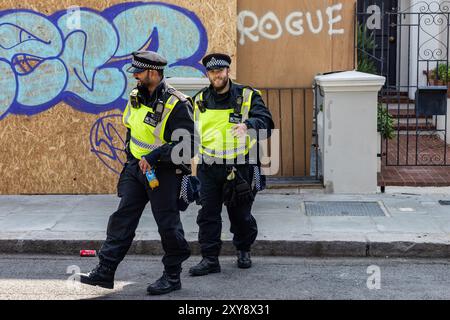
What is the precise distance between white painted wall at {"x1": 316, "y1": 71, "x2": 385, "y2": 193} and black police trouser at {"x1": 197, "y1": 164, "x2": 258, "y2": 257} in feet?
8.82

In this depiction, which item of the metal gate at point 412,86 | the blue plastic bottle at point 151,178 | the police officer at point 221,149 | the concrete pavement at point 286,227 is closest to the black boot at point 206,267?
the police officer at point 221,149

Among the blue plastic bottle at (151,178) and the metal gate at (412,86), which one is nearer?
the blue plastic bottle at (151,178)

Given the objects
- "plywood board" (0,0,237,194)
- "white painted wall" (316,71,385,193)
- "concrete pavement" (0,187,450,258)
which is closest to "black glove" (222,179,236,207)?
"concrete pavement" (0,187,450,258)

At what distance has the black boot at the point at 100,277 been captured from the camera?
21.3 ft

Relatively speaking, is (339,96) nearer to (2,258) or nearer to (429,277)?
(429,277)

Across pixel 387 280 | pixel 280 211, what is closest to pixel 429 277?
pixel 387 280

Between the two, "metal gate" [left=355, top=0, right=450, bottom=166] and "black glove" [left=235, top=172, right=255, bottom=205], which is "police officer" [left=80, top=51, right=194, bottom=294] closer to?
"black glove" [left=235, top=172, right=255, bottom=205]

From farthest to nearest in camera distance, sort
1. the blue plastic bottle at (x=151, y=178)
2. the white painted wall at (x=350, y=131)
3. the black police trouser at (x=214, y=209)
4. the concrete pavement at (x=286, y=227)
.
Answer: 1. the white painted wall at (x=350, y=131)
2. the concrete pavement at (x=286, y=227)
3. the black police trouser at (x=214, y=209)
4. the blue plastic bottle at (x=151, y=178)

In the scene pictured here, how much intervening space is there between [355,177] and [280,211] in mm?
1211

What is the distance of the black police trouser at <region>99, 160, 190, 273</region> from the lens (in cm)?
653

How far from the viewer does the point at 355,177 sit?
32.2 ft

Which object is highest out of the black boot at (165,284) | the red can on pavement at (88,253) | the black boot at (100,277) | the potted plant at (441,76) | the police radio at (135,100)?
the police radio at (135,100)

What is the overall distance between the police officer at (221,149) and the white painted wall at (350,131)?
271cm

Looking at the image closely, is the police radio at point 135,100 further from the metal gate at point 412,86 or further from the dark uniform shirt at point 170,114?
the metal gate at point 412,86
